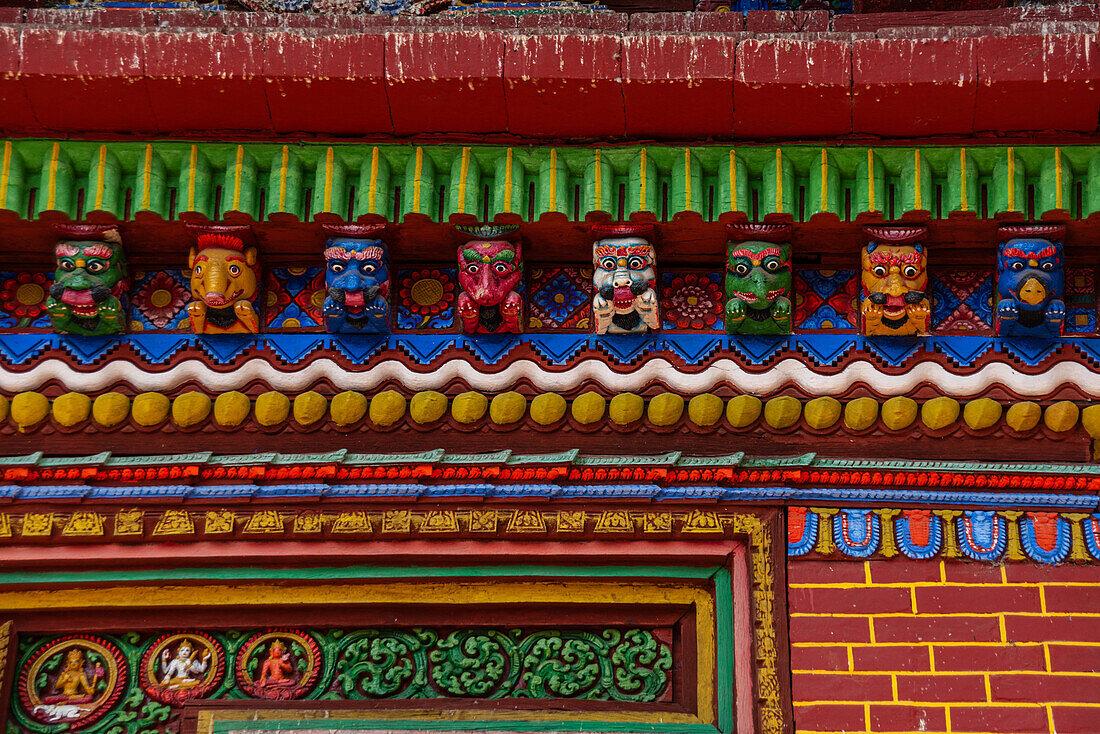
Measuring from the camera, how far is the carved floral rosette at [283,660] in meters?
3.36

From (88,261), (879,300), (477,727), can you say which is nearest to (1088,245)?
(879,300)

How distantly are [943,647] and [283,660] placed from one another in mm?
1992

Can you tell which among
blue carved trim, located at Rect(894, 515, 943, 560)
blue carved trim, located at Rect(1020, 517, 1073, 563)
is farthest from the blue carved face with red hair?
blue carved trim, located at Rect(1020, 517, 1073, 563)

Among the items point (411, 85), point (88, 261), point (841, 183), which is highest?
point (411, 85)

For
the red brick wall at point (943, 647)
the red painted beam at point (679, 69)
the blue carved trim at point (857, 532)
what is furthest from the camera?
the blue carved trim at point (857, 532)

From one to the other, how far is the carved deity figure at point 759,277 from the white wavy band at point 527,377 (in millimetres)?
156

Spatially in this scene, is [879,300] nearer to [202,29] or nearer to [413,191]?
[413,191]

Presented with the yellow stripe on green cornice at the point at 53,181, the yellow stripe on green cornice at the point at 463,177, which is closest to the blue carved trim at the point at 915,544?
the yellow stripe on green cornice at the point at 463,177

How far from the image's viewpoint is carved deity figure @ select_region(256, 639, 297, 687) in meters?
3.36

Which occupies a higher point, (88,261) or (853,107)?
(853,107)

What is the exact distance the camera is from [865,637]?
3.20 m

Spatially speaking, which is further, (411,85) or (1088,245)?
(1088,245)

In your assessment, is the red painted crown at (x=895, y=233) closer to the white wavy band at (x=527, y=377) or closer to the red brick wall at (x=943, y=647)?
the white wavy band at (x=527, y=377)

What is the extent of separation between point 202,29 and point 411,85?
0.65 metres
